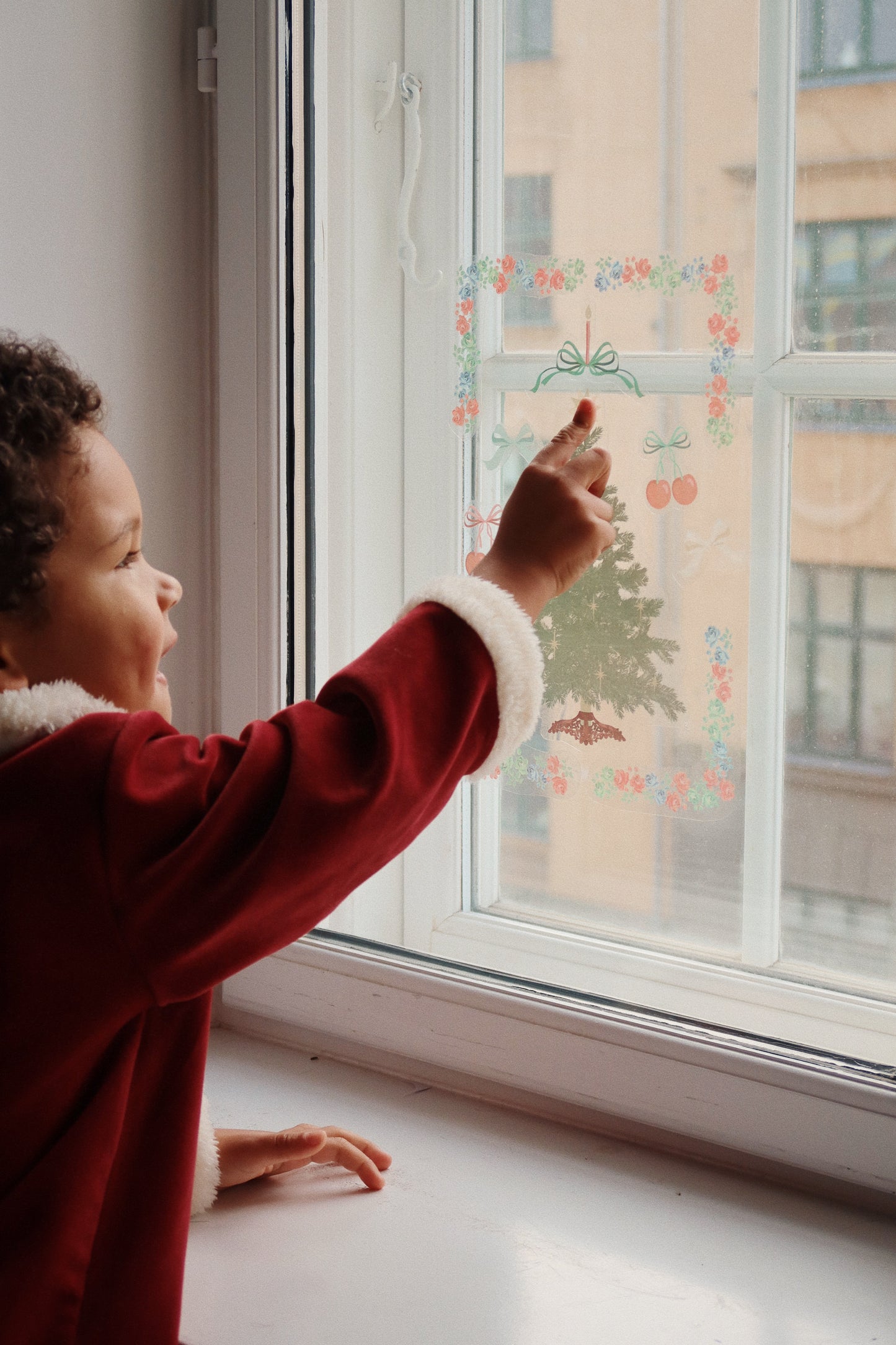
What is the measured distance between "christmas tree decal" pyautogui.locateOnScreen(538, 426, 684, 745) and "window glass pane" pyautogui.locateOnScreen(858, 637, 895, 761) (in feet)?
0.48

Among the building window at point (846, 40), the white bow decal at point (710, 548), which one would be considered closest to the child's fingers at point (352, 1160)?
the white bow decal at point (710, 548)

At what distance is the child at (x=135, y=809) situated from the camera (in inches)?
25.9

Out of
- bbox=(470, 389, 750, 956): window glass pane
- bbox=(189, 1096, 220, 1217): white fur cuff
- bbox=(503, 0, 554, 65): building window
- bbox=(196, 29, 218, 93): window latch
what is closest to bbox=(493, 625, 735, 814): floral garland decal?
bbox=(470, 389, 750, 956): window glass pane

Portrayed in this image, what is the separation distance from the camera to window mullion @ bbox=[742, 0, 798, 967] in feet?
2.97

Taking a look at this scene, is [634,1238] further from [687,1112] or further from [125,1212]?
[125,1212]

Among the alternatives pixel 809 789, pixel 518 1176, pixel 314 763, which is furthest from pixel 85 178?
pixel 518 1176

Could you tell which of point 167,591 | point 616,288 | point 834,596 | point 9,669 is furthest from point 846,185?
point 9,669

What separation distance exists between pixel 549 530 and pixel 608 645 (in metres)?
0.30

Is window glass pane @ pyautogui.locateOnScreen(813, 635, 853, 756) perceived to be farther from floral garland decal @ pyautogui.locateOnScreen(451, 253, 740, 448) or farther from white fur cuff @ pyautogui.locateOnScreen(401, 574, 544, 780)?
white fur cuff @ pyautogui.locateOnScreen(401, 574, 544, 780)

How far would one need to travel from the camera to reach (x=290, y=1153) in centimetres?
91

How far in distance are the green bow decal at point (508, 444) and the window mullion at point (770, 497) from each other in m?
0.20

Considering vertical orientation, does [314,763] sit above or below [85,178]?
below

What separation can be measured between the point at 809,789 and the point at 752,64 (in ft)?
1.74

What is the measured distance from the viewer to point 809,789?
3.10 feet
